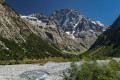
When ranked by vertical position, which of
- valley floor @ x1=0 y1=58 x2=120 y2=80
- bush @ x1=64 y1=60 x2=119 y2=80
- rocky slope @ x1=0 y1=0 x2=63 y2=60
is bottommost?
valley floor @ x1=0 y1=58 x2=120 y2=80

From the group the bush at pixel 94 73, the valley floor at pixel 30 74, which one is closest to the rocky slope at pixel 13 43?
the valley floor at pixel 30 74

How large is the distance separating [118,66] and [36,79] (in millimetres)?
16033

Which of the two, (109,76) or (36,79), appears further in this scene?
(36,79)

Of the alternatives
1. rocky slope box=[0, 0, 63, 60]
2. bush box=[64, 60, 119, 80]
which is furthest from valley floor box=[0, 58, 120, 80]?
rocky slope box=[0, 0, 63, 60]

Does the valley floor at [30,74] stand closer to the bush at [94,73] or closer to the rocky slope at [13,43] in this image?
the bush at [94,73]

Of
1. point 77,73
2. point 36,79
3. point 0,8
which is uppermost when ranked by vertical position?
point 0,8

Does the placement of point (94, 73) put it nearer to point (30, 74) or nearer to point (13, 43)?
point (30, 74)

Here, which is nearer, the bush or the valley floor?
the bush

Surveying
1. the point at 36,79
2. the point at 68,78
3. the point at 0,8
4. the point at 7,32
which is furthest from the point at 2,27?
the point at 68,78

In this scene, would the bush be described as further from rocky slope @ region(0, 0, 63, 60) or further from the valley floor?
rocky slope @ region(0, 0, 63, 60)

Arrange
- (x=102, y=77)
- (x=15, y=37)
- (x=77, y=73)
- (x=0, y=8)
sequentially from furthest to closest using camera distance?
1. (x=0, y=8)
2. (x=15, y=37)
3. (x=77, y=73)
4. (x=102, y=77)

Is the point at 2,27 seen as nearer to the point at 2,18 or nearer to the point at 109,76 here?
the point at 2,18

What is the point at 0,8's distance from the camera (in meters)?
135

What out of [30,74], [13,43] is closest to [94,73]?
[30,74]
